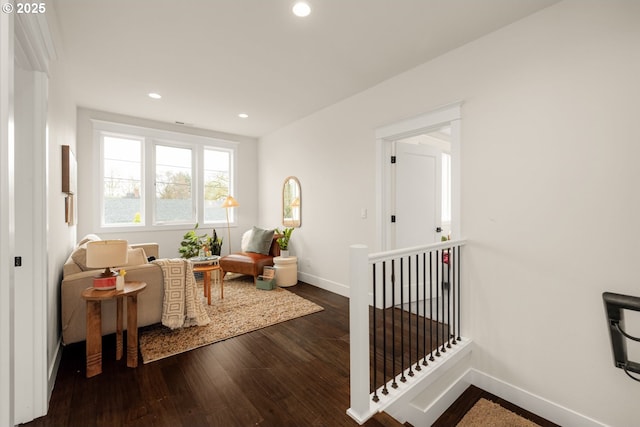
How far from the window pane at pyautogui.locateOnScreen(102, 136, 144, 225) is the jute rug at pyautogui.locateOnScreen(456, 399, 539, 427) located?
511cm

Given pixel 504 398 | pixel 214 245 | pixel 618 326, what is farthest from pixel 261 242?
pixel 618 326

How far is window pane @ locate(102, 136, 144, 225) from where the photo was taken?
4.51 metres

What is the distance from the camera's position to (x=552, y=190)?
2.01 meters

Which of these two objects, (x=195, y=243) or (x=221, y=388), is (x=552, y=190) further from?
(x=195, y=243)

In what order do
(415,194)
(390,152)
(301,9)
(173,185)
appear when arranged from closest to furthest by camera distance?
(301,9) → (390,152) → (415,194) → (173,185)

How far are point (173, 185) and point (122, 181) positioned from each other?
0.75 meters

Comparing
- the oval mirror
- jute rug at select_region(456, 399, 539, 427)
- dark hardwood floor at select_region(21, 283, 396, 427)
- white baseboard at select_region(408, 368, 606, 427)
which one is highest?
the oval mirror

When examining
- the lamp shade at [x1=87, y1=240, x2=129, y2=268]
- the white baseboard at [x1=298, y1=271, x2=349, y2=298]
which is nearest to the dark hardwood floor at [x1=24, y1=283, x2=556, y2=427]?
the lamp shade at [x1=87, y1=240, x2=129, y2=268]

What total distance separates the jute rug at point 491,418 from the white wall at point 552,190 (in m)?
0.25

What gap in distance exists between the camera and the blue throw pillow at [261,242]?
15.4ft

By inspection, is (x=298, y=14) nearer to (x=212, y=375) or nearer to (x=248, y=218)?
(x=212, y=375)

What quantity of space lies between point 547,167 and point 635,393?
148 centimetres

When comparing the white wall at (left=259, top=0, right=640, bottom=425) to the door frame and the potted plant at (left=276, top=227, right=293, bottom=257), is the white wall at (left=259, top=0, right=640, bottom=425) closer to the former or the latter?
the door frame

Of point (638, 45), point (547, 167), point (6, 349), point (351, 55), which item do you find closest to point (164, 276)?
point (6, 349)
